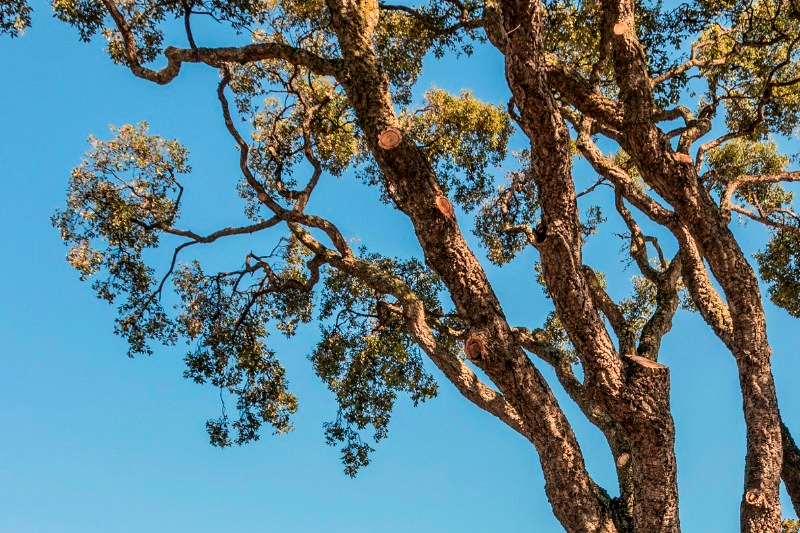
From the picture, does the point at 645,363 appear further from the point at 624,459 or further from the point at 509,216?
the point at 509,216

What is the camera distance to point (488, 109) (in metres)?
12.7

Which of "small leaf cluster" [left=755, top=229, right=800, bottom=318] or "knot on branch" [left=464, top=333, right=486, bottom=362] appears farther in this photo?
"small leaf cluster" [left=755, top=229, right=800, bottom=318]

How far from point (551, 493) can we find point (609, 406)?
99cm

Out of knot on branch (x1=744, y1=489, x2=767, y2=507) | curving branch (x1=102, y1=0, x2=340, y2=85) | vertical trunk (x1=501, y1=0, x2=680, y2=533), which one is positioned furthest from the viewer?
curving branch (x1=102, y1=0, x2=340, y2=85)

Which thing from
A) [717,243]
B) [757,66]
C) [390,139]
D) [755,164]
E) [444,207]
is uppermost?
[755,164]

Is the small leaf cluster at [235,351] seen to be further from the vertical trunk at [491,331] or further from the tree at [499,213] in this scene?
the vertical trunk at [491,331]

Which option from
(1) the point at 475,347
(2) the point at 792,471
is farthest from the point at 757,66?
(1) the point at 475,347

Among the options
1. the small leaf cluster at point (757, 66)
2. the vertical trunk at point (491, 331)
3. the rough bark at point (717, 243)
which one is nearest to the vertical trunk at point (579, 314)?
the vertical trunk at point (491, 331)

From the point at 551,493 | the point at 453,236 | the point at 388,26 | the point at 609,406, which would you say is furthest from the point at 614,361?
the point at 388,26

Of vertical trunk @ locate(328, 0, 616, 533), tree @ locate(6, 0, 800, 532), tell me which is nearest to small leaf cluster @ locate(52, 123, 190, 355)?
tree @ locate(6, 0, 800, 532)

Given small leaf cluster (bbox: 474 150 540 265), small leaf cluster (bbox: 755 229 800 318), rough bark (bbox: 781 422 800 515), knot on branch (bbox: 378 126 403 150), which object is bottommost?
rough bark (bbox: 781 422 800 515)

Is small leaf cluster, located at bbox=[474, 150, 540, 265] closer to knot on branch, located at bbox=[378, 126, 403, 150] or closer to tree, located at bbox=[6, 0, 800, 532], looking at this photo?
tree, located at bbox=[6, 0, 800, 532]

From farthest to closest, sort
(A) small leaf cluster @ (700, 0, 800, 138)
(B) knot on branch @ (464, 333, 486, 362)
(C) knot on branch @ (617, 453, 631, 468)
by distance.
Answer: (A) small leaf cluster @ (700, 0, 800, 138) → (C) knot on branch @ (617, 453, 631, 468) → (B) knot on branch @ (464, 333, 486, 362)

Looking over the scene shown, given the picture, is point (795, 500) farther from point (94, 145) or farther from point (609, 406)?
point (94, 145)
